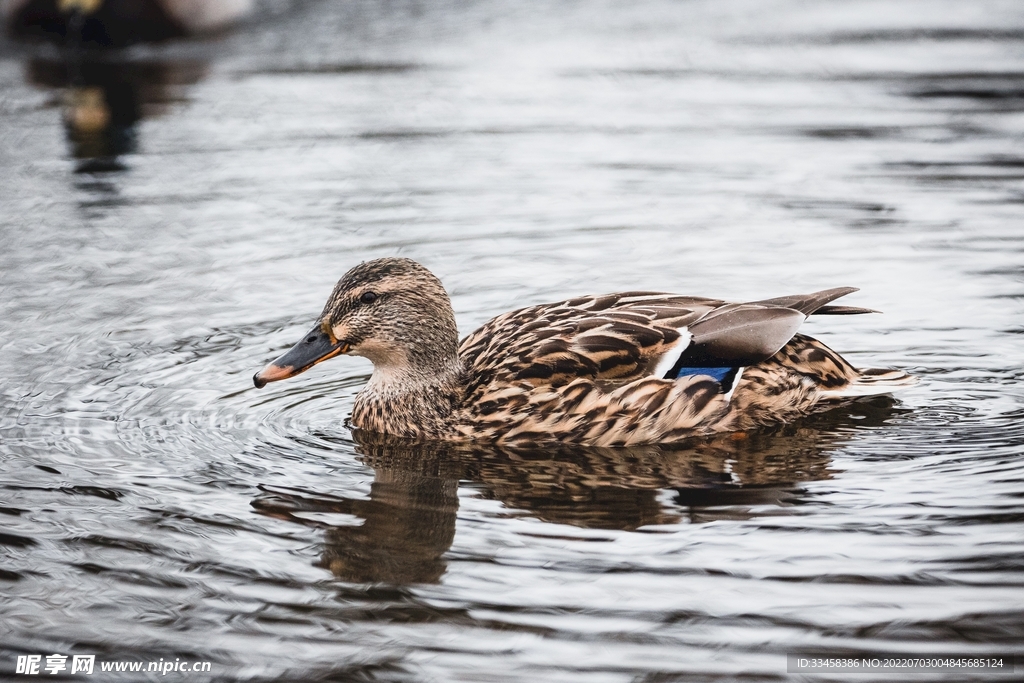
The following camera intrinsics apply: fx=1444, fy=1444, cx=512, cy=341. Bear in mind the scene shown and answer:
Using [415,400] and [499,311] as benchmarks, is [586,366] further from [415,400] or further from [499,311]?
[499,311]

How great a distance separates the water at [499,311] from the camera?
202 inches

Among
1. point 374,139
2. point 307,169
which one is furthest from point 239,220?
point 374,139

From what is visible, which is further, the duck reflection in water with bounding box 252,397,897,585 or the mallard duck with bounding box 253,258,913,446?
the mallard duck with bounding box 253,258,913,446

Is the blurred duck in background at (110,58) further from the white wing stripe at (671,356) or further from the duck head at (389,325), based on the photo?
the white wing stripe at (671,356)

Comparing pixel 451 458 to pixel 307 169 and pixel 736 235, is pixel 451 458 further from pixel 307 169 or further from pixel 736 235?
pixel 307 169

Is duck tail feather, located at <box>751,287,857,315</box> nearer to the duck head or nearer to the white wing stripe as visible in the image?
the white wing stripe

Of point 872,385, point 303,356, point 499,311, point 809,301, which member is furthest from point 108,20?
point 872,385

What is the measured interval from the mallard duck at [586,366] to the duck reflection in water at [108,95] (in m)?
5.53

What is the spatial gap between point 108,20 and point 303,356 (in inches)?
440

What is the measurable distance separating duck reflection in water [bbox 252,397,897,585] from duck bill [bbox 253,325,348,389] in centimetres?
48

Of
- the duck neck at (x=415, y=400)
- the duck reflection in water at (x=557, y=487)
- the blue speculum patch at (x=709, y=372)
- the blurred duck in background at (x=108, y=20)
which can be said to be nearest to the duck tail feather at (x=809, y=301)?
the blue speculum patch at (x=709, y=372)

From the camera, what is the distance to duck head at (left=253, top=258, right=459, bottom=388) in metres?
6.90

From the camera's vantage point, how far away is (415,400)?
279 inches

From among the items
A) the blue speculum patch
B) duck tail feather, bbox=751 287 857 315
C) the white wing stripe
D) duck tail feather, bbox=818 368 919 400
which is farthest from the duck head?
duck tail feather, bbox=818 368 919 400
